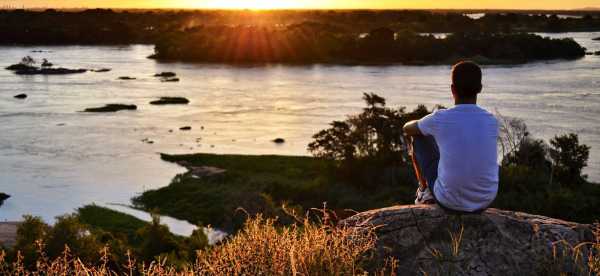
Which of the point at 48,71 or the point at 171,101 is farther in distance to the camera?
the point at 48,71

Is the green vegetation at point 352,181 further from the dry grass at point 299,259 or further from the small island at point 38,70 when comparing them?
the small island at point 38,70

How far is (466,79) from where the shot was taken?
6902mm

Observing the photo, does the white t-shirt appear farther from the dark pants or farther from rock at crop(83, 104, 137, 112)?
rock at crop(83, 104, 137, 112)

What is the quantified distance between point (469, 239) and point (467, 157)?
31.1 inches

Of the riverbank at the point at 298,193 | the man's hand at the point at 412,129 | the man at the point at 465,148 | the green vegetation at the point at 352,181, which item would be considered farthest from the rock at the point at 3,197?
the man at the point at 465,148

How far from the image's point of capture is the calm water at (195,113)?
36.9 metres

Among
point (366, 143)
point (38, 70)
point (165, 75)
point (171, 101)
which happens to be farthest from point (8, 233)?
point (38, 70)

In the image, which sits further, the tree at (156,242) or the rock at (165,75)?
the rock at (165,75)

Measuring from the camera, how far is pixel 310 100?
2584 inches

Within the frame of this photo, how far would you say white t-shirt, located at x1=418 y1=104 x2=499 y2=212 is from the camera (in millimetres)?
6812

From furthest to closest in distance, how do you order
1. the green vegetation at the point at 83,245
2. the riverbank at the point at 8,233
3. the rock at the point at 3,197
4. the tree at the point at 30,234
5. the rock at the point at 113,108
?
the rock at the point at 113,108, the rock at the point at 3,197, the riverbank at the point at 8,233, the tree at the point at 30,234, the green vegetation at the point at 83,245

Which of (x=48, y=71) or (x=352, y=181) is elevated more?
(x=48, y=71)

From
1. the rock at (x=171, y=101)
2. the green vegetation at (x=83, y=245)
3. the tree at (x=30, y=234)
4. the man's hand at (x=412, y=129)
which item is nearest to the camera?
the man's hand at (x=412, y=129)

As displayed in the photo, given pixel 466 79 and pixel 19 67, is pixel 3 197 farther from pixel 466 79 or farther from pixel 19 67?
pixel 19 67
